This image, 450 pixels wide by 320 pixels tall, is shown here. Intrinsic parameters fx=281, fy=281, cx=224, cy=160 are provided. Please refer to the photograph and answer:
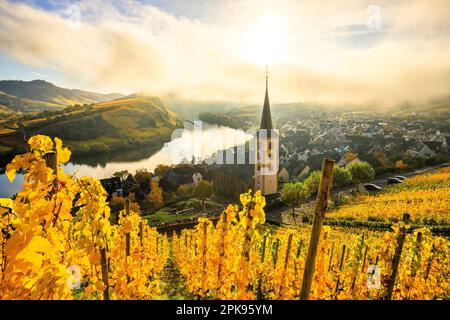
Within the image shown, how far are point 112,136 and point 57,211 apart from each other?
9563 cm

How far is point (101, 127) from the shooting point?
9256 cm

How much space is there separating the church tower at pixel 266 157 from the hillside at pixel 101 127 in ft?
141

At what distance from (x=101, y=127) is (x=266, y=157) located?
7355 cm

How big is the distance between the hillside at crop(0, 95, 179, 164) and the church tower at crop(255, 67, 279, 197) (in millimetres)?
42965

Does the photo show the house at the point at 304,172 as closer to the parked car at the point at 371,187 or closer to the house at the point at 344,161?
the house at the point at 344,161

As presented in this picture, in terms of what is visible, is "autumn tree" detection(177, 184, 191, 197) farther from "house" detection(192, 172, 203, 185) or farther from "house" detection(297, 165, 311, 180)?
"house" detection(297, 165, 311, 180)

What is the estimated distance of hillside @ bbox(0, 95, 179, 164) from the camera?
238 ft

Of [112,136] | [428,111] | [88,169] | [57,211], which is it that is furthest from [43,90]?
[57,211]

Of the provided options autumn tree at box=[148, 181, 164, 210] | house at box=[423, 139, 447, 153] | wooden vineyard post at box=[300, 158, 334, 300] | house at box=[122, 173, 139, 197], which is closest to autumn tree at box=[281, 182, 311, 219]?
autumn tree at box=[148, 181, 164, 210]

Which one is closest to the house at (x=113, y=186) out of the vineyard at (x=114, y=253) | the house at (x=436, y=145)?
the vineyard at (x=114, y=253)

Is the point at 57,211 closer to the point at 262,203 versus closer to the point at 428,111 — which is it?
the point at 262,203

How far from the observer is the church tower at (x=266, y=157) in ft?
115
